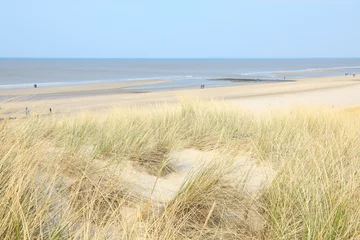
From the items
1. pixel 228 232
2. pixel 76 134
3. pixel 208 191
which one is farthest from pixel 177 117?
pixel 228 232

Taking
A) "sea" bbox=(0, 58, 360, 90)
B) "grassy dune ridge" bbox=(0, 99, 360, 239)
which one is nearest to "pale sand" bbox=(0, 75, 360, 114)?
"grassy dune ridge" bbox=(0, 99, 360, 239)

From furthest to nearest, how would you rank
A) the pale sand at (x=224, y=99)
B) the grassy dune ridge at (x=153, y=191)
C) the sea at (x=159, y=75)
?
1. the sea at (x=159, y=75)
2. the pale sand at (x=224, y=99)
3. the grassy dune ridge at (x=153, y=191)

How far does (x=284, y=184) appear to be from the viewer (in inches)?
126

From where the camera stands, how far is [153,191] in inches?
141

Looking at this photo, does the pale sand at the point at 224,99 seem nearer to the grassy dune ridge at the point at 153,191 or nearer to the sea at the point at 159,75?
the grassy dune ridge at the point at 153,191

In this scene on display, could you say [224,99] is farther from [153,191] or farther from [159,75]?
[159,75]

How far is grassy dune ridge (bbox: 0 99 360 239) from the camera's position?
8.34ft

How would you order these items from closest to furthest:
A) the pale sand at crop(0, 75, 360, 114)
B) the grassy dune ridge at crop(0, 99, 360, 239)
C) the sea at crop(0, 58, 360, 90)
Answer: the grassy dune ridge at crop(0, 99, 360, 239) < the pale sand at crop(0, 75, 360, 114) < the sea at crop(0, 58, 360, 90)

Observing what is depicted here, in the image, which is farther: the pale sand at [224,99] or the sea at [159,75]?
the sea at [159,75]

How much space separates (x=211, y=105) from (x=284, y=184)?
4932 mm

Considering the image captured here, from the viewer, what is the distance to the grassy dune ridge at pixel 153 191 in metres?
2.54

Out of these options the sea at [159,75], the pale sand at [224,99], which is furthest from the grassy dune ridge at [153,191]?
the sea at [159,75]

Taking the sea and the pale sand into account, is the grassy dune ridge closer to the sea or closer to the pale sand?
the pale sand

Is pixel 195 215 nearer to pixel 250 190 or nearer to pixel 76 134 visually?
pixel 250 190
